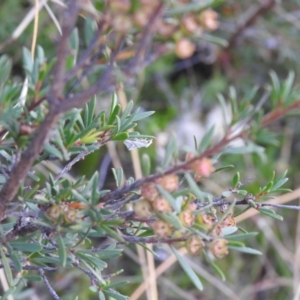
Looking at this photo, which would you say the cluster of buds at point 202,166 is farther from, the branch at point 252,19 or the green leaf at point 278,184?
the branch at point 252,19

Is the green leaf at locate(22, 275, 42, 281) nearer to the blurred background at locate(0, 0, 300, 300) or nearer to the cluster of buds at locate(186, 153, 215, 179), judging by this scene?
the cluster of buds at locate(186, 153, 215, 179)

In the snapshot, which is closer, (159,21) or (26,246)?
(159,21)

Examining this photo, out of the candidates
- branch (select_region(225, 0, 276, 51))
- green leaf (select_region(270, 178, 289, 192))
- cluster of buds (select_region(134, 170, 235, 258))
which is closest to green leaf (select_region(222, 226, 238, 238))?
cluster of buds (select_region(134, 170, 235, 258))

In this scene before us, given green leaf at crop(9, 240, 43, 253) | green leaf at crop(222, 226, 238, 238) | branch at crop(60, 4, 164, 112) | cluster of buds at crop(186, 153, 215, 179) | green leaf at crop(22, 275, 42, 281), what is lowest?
green leaf at crop(22, 275, 42, 281)

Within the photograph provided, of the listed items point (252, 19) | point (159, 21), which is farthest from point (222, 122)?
point (159, 21)

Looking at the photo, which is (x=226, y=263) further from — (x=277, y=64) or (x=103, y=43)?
(x=103, y=43)

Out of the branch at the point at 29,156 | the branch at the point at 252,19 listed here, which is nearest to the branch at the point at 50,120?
the branch at the point at 29,156

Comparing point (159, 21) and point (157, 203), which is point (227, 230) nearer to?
point (157, 203)
